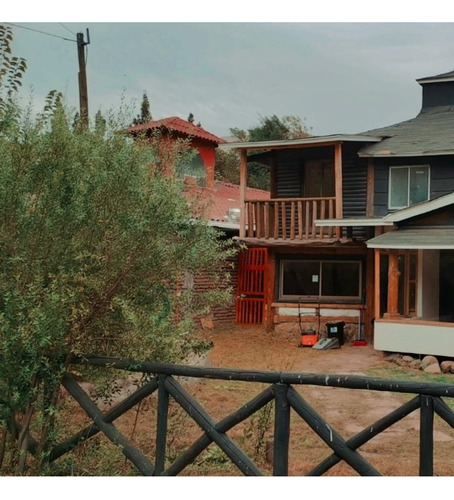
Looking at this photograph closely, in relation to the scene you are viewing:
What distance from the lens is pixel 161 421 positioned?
393cm

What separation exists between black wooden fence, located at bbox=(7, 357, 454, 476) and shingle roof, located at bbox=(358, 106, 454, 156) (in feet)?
31.9

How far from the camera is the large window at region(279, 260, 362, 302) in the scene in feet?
45.6

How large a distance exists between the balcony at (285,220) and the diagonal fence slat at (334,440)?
9.50 metres

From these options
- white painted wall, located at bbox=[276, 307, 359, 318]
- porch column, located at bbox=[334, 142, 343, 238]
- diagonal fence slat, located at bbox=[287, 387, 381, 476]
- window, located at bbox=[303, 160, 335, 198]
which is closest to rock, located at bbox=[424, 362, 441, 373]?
white painted wall, located at bbox=[276, 307, 359, 318]

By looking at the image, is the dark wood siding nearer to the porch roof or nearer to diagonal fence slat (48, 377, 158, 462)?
the porch roof

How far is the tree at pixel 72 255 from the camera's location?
392 cm

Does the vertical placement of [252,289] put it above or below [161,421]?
below

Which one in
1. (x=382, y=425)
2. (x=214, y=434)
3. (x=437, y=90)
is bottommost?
(x=214, y=434)

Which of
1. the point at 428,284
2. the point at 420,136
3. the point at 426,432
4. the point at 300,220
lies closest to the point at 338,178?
the point at 300,220

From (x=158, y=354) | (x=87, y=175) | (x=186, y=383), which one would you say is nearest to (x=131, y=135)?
(x=87, y=175)

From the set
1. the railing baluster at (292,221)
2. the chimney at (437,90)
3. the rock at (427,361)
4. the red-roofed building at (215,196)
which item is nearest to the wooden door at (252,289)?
the red-roofed building at (215,196)

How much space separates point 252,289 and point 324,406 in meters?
8.05

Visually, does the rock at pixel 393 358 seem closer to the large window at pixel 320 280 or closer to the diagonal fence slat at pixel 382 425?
the large window at pixel 320 280

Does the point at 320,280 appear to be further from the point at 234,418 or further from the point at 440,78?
the point at 234,418
